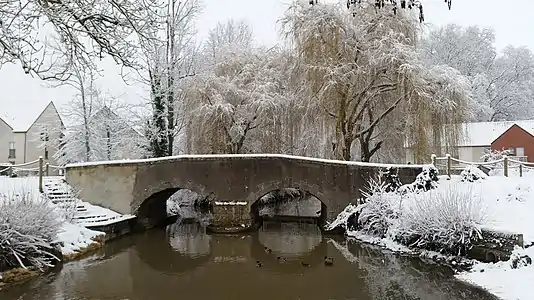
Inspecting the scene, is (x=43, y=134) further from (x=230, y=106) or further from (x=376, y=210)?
(x=376, y=210)

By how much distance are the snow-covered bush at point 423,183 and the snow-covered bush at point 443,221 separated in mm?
1042

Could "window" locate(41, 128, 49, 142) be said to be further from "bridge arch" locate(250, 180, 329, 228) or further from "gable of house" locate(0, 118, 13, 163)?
"bridge arch" locate(250, 180, 329, 228)

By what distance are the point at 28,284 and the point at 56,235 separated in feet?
6.31

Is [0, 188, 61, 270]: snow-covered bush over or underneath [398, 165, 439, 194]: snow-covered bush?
underneath

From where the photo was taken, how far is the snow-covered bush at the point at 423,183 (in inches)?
513

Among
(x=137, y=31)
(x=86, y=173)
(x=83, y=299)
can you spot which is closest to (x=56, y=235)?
(x=83, y=299)

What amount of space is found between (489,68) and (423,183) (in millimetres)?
24084

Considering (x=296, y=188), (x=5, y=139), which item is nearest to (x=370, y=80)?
(x=296, y=188)

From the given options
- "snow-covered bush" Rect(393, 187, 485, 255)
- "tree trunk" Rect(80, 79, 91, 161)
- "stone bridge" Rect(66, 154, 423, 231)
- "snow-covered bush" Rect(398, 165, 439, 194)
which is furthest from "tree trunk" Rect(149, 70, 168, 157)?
"snow-covered bush" Rect(393, 187, 485, 255)

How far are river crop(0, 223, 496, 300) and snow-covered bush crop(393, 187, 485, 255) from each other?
27.2 inches

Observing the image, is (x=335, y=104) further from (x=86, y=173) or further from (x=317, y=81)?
(x=86, y=173)

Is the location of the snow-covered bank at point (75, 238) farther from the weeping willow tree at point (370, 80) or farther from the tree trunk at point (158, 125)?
the tree trunk at point (158, 125)

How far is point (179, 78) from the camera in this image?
2202cm

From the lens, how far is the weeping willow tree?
15.8m
